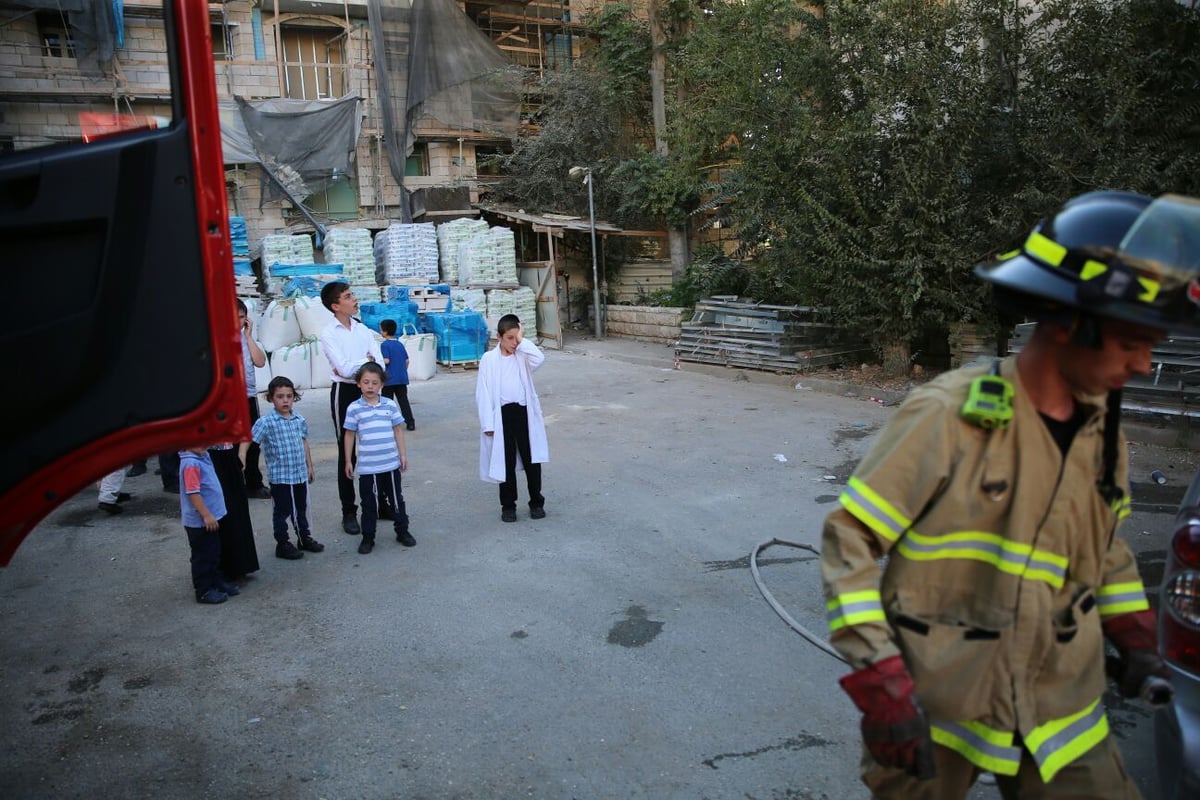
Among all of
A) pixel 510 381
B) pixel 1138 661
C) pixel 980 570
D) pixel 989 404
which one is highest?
pixel 989 404

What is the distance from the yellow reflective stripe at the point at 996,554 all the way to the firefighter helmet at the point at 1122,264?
493 millimetres

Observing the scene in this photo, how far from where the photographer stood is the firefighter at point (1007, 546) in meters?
1.79

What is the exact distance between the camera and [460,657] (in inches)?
178

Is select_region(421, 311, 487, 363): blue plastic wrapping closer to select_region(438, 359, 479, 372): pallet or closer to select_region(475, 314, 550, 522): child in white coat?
select_region(438, 359, 479, 372): pallet

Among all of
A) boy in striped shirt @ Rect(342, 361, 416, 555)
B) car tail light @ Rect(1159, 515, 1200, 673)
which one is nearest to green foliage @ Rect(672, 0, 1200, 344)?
boy in striped shirt @ Rect(342, 361, 416, 555)

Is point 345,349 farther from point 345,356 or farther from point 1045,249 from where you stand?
point 1045,249

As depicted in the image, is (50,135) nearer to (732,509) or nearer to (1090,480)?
(1090,480)

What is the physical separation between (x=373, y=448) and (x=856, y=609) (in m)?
5.02

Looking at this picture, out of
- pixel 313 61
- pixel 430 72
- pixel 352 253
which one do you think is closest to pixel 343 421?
pixel 352 253

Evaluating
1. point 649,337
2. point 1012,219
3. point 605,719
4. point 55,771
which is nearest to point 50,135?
point 55,771

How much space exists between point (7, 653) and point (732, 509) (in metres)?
4.85

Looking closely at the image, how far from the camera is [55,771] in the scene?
3.56m

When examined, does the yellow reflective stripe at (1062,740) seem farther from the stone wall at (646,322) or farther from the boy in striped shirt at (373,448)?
the stone wall at (646,322)

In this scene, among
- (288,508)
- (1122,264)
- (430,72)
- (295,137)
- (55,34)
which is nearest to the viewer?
(1122,264)
